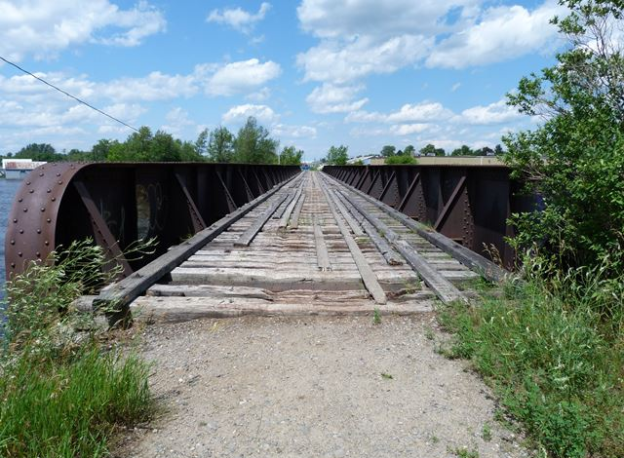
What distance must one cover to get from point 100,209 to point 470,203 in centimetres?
517

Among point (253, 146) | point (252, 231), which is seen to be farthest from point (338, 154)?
point (252, 231)

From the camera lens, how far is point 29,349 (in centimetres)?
241

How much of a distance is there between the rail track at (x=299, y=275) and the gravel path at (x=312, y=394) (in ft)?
0.86

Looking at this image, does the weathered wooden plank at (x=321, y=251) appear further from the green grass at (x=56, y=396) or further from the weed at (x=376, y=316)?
the green grass at (x=56, y=396)

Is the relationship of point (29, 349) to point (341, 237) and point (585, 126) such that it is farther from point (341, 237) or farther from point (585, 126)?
point (341, 237)

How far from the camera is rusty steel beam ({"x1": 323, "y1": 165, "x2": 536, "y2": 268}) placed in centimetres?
547

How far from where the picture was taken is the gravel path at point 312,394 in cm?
223

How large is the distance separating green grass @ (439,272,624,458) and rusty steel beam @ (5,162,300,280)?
270cm

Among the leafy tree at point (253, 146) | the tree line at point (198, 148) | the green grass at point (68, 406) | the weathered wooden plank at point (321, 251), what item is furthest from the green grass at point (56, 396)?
the leafy tree at point (253, 146)

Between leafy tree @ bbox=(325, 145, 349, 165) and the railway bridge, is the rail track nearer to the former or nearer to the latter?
the railway bridge

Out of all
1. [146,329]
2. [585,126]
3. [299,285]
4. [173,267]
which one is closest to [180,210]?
[173,267]

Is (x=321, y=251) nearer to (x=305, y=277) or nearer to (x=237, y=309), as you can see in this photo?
(x=305, y=277)

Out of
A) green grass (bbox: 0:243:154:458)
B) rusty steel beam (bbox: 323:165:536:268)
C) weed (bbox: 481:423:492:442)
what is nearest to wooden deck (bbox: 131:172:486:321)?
rusty steel beam (bbox: 323:165:536:268)

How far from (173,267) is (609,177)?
415cm
